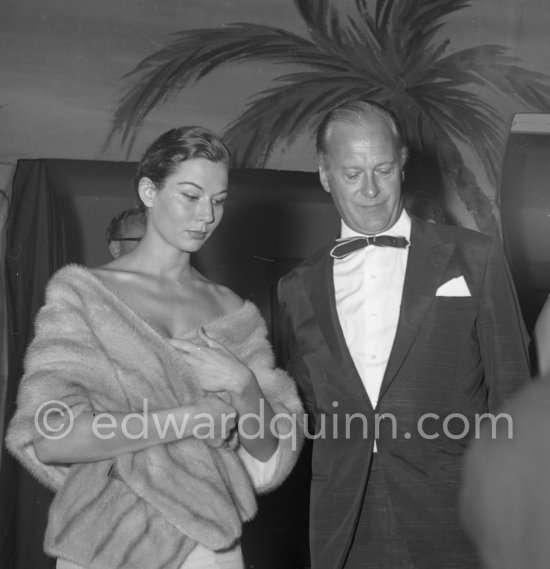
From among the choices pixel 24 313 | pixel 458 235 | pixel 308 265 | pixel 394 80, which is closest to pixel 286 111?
pixel 394 80

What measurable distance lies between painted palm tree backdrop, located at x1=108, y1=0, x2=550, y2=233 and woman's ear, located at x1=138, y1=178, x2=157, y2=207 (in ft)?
9.44

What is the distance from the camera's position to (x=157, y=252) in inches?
81.5

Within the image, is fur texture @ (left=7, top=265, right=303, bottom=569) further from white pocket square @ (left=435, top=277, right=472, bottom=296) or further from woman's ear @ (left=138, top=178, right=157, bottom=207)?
white pocket square @ (left=435, top=277, right=472, bottom=296)

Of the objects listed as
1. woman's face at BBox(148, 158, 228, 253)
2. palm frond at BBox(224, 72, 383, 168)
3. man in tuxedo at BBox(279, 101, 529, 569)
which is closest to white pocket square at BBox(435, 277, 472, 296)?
man in tuxedo at BBox(279, 101, 529, 569)

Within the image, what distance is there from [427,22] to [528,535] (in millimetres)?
4855

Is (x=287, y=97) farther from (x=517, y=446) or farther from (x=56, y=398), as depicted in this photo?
(x=517, y=446)

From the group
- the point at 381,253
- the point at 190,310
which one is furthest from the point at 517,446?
the point at 381,253

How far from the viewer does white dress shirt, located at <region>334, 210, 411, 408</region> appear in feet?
7.35

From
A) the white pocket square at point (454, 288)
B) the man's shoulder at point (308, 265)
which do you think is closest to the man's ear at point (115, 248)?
the man's shoulder at point (308, 265)

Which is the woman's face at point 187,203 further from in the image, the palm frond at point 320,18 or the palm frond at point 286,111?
the palm frond at point 320,18

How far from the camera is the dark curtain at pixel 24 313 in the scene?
155 inches

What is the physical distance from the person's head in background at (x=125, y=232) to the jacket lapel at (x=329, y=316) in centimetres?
143

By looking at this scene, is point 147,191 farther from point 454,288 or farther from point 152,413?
point 454,288

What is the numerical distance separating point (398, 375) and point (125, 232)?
1989 millimetres
